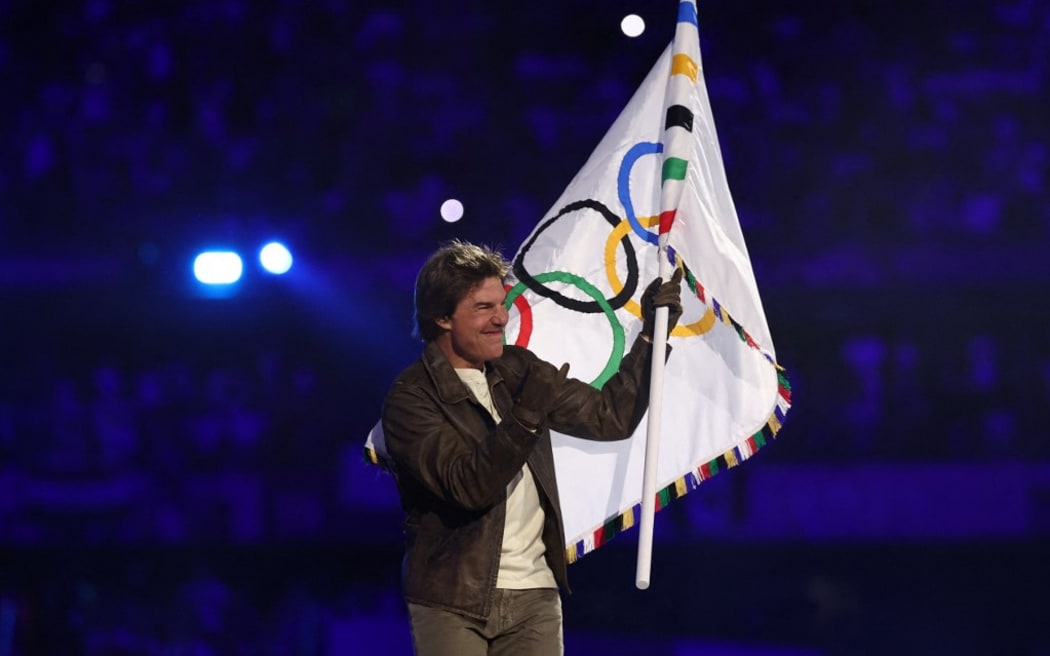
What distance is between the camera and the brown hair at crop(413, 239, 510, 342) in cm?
239

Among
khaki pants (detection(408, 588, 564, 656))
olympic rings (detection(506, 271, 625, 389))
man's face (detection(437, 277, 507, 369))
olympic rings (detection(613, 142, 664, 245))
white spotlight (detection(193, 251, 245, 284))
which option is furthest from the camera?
white spotlight (detection(193, 251, 245, 284))

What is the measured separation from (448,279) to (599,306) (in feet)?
2.23

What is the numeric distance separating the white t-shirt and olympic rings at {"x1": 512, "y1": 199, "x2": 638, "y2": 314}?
610mm

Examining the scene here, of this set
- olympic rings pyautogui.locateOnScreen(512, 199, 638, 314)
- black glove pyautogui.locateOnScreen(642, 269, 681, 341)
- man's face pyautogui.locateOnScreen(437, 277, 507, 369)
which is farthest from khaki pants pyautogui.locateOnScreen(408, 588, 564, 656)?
olympic rings pyautogui.locateOnScreen(512, 199, 638, 314)

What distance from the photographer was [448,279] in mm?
2395

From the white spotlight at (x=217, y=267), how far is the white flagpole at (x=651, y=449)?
3187 mm

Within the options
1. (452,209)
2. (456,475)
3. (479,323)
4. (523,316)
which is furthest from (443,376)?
(452,209)

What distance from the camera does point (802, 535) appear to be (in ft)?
16.5

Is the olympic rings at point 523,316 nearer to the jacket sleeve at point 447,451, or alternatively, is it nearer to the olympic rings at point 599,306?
the olympic rings at point 599,306

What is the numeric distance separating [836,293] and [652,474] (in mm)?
2947

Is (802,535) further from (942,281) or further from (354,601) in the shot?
(354,601)

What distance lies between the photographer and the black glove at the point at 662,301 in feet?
8.45

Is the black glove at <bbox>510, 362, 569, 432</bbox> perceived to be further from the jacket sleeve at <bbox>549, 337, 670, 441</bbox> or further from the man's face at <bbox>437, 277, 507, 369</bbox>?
the jacket sleeve at <bbox>549, 337, 670, 441</bbox>

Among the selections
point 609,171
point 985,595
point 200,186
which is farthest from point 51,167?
point 985,595
